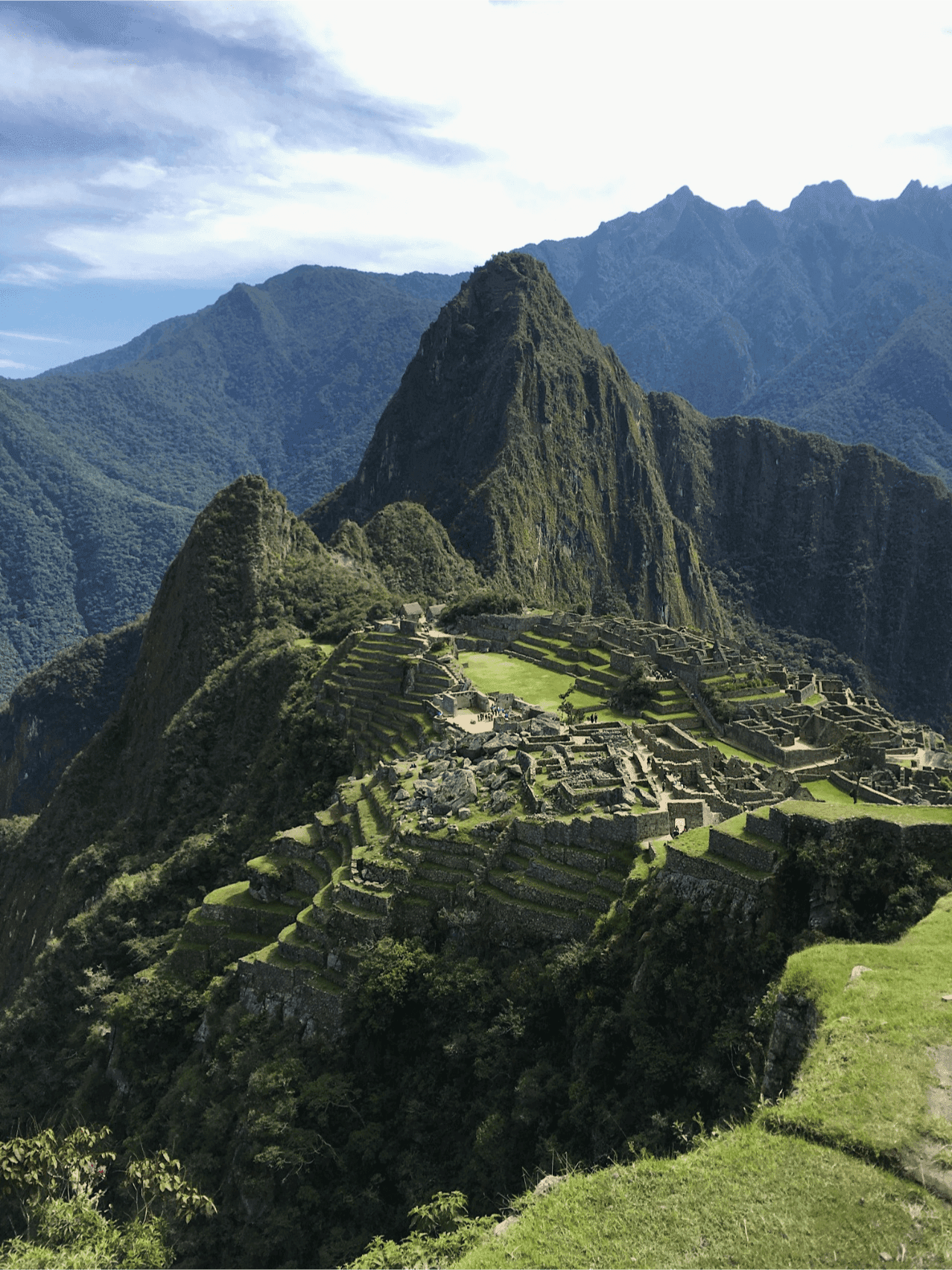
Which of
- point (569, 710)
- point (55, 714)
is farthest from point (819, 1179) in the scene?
point (55, 714)

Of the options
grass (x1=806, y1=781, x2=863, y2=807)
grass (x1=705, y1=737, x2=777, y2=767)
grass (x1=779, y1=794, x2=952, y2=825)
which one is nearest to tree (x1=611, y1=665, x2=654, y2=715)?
grass (x1=705, y1=737, x2=777, y2=767)

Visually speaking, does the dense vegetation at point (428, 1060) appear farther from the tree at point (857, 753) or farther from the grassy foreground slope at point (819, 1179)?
the tree at point (857, 753)

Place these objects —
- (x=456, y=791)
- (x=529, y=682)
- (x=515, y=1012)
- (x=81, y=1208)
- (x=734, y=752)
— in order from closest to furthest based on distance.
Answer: (x=81, y=1208), (x=515, y=1012), (x=456, y=791), (x=734, y=752), (x=529, y=682)

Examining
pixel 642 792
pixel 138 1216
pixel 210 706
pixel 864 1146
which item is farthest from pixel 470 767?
pixel 210 706

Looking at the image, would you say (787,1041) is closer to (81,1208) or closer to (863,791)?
(81,1208)

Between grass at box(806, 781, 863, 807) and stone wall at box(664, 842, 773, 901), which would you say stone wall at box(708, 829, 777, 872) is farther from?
grass at box(806, 781, 863, 807)
